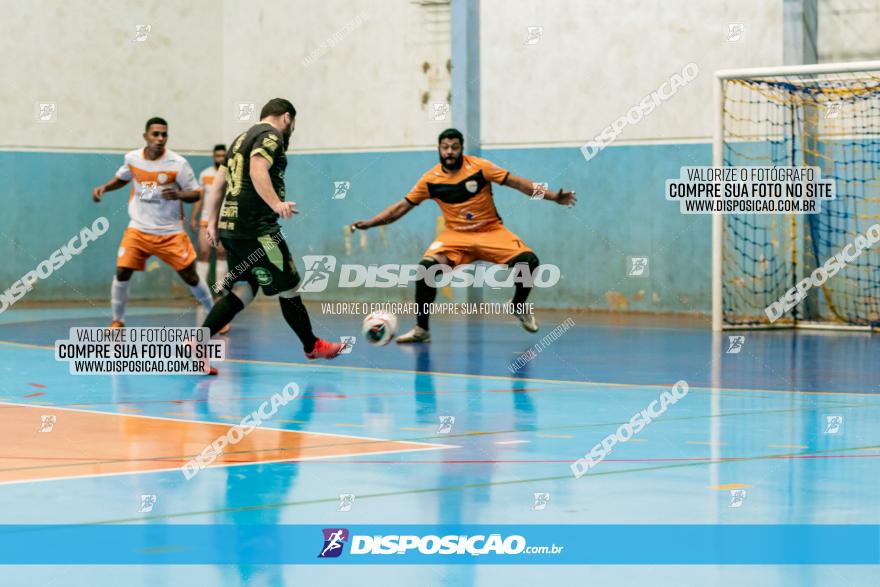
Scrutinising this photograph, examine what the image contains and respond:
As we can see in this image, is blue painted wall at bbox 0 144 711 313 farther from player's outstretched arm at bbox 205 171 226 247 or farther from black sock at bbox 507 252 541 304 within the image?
player's outstretched arm at bbox 205 171 226 247

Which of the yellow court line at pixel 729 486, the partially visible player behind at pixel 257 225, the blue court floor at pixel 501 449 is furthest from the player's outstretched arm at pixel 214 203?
the yellow court line at pixel 729 486

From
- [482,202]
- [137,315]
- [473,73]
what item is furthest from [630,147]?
[137,315]

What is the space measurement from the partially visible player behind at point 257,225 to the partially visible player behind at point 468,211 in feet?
12.8

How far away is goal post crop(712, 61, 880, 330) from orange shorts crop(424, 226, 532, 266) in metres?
3.37

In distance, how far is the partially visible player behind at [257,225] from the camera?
11.7 meters

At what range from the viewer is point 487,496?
6.73 meters

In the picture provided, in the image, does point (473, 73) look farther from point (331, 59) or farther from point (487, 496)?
point (487, 496)

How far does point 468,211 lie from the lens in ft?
52.5

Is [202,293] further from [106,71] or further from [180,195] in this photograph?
[106,71]

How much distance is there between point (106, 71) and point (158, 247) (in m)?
8.88

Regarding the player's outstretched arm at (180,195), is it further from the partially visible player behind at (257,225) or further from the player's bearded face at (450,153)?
the partially visible player behind at (257,225)

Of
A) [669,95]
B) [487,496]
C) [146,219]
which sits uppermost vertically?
[669,95]

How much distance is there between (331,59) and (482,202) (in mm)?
8710

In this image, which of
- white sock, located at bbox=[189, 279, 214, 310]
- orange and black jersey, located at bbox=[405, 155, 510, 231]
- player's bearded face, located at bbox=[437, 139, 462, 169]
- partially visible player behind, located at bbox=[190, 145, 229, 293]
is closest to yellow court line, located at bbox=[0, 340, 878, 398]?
white sock, located at bbox=[189, 279, 214, 310]
